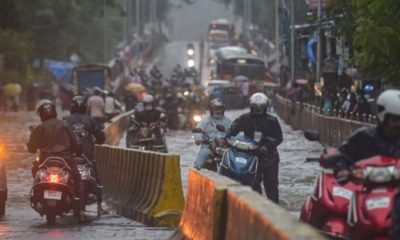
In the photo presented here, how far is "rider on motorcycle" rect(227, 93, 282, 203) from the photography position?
1486 cm

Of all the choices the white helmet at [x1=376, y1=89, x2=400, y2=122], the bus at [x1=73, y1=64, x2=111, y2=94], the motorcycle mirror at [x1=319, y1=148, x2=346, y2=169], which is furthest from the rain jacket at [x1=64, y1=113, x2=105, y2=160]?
the bus at [x1=73, y1=64, x2=111, y2=94]

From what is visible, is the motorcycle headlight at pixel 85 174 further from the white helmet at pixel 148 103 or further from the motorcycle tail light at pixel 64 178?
the white helmet at pixel 148 103

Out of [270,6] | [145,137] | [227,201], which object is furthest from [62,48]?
[227,201]

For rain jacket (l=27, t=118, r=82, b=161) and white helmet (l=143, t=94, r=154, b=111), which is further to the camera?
white helmet (l=143, t=94, r=154, b=111)

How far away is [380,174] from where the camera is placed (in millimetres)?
8133

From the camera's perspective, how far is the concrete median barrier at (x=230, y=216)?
7.23 meters

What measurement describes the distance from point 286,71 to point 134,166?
47984 mm

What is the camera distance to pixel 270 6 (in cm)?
10094

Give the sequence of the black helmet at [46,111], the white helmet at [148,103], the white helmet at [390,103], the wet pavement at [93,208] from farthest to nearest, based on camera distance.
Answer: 1. the white helmet at [148,103]
2. the black helmet at [46,111]
3. the wet pavement at [93,208]
4. the white helmet at [390,103]

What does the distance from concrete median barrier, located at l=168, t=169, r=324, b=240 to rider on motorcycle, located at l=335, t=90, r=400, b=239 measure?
0.61 meters

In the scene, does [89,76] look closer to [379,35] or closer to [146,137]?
[146,137]

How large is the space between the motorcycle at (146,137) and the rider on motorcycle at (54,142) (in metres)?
9.05

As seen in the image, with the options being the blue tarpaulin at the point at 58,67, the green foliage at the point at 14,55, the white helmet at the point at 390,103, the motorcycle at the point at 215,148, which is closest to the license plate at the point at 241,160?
the motorcycle at the point at 215,148

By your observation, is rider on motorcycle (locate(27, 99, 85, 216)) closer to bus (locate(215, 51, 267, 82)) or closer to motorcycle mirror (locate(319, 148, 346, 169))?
motorcycle mirror (locate(319, 148, 346, 169))
